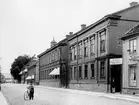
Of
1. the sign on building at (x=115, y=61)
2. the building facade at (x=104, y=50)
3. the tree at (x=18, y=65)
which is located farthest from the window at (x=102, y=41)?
the tree at (x=18, y=65)

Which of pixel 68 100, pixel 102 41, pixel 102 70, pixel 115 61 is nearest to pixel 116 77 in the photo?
pixel 102 70

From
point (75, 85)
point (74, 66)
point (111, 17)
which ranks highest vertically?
point (111, 17)

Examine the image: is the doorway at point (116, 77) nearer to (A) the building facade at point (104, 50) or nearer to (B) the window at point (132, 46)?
(A) the building facade at point (104, 50)

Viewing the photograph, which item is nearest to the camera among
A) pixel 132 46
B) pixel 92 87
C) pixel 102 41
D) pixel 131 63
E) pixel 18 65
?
pixel 131 63

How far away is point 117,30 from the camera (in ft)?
112

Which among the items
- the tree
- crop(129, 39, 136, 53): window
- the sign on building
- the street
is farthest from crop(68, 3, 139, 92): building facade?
the tree

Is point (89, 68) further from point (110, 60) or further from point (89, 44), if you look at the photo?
point (110, 60)

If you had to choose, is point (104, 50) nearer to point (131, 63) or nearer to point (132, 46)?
point (132, 46)

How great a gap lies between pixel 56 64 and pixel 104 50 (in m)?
24.4

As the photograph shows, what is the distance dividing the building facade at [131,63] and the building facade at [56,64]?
2321 centimetres

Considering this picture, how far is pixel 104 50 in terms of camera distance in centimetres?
3519

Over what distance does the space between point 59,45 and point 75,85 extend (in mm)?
11366

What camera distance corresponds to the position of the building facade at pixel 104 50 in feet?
111

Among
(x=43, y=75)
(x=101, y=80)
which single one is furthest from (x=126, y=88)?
(x=43, y=75)
